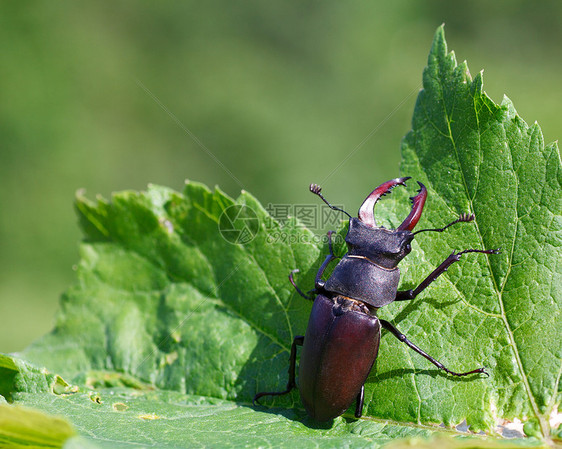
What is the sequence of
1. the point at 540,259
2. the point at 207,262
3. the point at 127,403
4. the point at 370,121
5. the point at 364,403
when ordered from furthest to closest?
the point at 370,121
the point at 207,262
the point at 127,403
the point at 364,403
the point at 540,259

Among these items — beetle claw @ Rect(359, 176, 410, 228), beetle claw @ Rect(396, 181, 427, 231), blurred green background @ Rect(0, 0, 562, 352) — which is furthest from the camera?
blurred green background @ Rect(0, 0, 562, 352)

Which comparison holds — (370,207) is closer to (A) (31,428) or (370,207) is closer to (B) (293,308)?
(B) (293,308)

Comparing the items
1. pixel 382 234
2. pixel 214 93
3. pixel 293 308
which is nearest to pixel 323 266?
pixel 293 308

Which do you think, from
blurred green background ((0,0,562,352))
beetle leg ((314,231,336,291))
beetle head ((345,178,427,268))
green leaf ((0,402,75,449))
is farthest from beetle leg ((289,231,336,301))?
blurred green background ((0,0,562,352))

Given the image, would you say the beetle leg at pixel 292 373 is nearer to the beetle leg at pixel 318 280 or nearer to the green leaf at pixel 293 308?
the green leaf at pixel 293 308

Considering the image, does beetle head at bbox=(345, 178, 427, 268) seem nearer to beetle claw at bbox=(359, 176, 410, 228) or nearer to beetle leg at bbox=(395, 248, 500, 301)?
beetle claw at bbox=(359, 176, 410, 228)

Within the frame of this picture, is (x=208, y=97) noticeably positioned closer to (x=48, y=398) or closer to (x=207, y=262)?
(x=207, y=262)

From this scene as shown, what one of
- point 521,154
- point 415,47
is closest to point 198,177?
point 415,47

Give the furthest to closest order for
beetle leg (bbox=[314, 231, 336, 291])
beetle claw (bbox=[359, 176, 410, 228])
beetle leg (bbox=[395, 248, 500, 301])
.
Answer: beetle claw (bbox=[359, 176, 410, 228]) → beetle leg (bbox=[314, 231, 336, 291]) → beetle leg (bbox=[395, 248, 500, 301])
